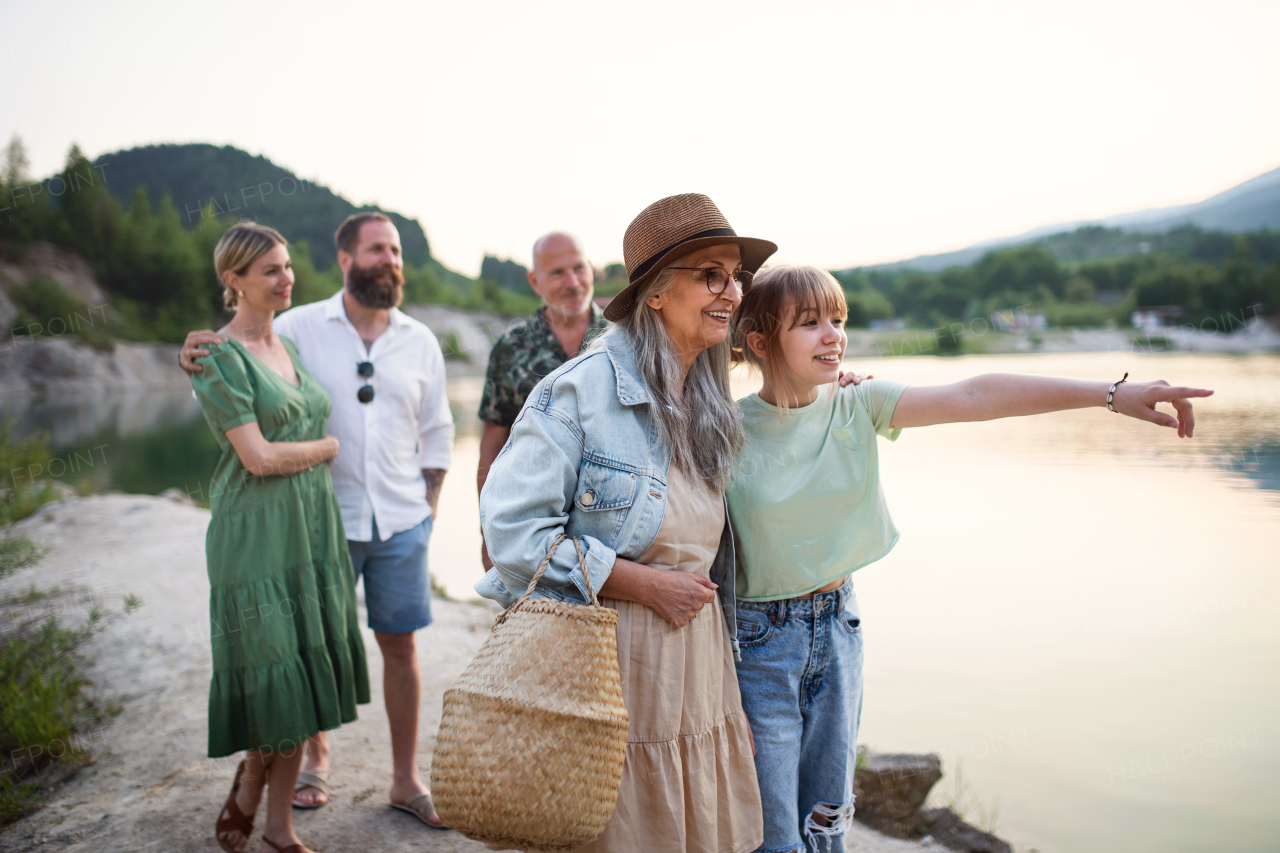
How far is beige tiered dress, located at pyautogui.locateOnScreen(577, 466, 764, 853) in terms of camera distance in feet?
5.98

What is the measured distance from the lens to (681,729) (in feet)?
6.20

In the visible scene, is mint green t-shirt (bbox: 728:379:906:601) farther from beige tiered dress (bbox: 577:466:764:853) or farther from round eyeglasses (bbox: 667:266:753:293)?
round eyeglasses (bbox: 667:266:753:293)

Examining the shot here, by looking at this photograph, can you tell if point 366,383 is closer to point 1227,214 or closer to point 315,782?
point 315,782

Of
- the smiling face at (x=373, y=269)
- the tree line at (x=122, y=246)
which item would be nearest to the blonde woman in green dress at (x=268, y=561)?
the smiling face at (x=373, y=269)

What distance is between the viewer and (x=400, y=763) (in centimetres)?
349

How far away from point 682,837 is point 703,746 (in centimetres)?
20

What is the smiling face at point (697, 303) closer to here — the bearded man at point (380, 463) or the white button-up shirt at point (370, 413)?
the white button-up shirt at point (370, 413)

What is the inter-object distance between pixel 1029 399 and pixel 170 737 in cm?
451

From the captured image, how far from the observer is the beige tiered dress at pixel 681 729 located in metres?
1.82

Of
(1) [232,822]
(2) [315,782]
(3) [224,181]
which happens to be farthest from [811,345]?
(3) [224,181]

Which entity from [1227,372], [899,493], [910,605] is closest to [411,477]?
[910,605]

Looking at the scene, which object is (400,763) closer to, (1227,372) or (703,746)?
(703,746)

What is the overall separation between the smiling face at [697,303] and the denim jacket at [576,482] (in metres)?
0.17

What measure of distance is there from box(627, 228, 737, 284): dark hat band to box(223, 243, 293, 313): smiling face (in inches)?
64.4
